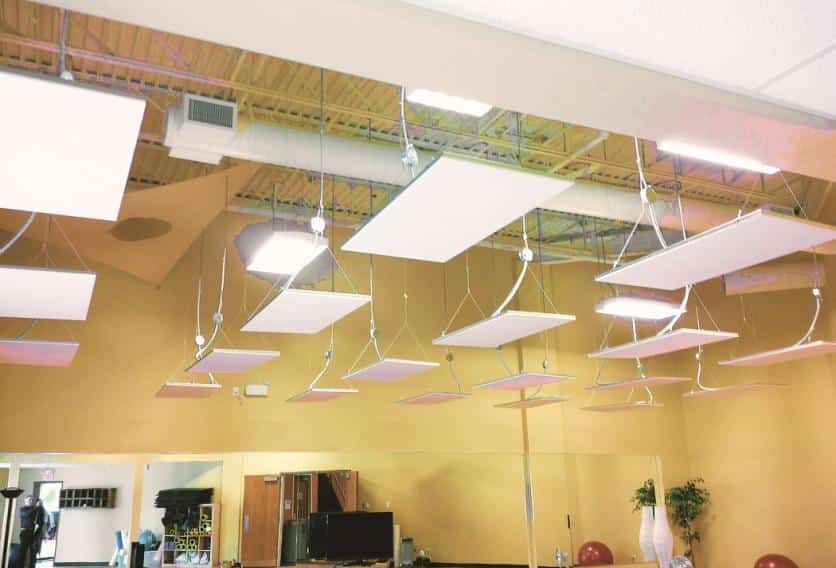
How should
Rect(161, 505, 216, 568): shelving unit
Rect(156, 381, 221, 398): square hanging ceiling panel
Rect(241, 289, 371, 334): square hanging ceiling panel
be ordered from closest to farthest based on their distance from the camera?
Rect(241, 289, 371, 334): square hanging ceiling panel, Rect(156, 381, 221, 398): square hanging ceiling panel, Rect(161, 505, 216, 568): shelving unit

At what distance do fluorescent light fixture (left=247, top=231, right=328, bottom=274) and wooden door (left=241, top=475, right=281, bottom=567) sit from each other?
550 cm

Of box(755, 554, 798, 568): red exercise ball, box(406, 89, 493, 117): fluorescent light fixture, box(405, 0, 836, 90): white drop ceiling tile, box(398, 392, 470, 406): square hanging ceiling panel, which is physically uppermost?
box(406, 89, 493, 117): fluorescent light fixture

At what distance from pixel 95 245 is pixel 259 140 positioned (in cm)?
283

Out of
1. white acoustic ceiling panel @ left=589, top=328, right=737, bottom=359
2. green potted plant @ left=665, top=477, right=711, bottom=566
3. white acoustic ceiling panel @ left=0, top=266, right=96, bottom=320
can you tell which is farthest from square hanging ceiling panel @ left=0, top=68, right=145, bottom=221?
green potted plant @ left=665, top=477, right=711, bottom=566

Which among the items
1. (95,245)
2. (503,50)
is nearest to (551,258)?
(95,245)

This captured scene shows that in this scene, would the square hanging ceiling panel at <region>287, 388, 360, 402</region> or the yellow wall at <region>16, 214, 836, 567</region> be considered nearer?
the square hanging ceiling panel at <region>287, 388, 360, 402</region>

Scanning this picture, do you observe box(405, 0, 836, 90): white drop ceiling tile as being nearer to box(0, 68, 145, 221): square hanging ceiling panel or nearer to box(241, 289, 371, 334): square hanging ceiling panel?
box(0, 68, 145, 221): square hanging ceiling panel

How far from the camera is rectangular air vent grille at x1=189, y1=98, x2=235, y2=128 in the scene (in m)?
6.37

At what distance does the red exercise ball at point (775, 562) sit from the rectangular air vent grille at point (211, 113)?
29.6 feet

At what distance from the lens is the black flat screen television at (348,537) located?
32.3 feet

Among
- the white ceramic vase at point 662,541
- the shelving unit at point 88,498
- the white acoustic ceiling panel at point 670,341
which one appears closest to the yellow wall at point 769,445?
the white ceramic vase at point 662,541

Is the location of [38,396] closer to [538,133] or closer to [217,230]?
[217,230]

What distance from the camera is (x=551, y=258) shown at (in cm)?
1134

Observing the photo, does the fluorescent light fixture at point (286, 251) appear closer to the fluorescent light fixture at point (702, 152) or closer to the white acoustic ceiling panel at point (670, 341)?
the fluorescent light fixture at point (702, 152)
